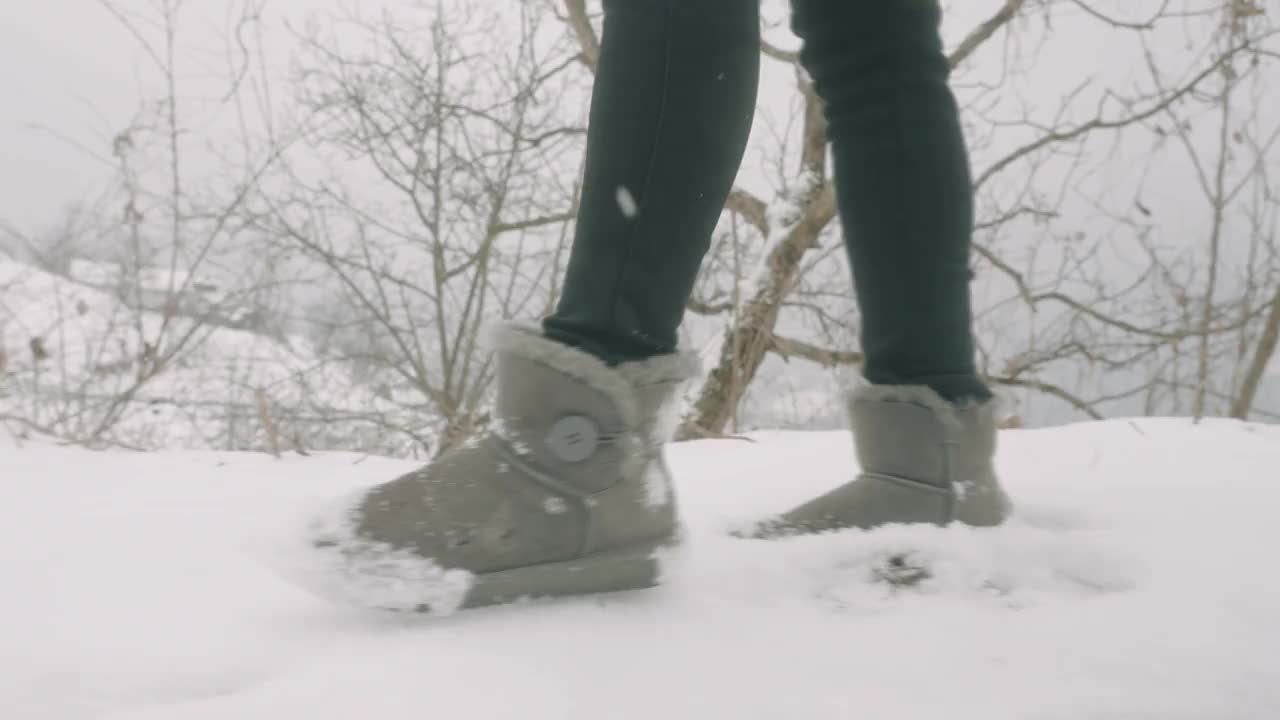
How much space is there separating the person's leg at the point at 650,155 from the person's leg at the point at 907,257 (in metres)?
0.16

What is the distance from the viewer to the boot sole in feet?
2.04

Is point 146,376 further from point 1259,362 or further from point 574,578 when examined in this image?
point 1259,362

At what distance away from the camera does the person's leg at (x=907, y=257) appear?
0.76m

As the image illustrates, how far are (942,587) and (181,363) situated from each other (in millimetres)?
2968

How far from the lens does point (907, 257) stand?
2.52ft

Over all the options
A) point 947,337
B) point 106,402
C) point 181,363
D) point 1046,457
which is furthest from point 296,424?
point 947,337

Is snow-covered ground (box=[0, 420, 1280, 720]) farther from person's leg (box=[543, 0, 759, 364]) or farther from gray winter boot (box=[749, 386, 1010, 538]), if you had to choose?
person's leg (box=[543, 0, 759, 364])

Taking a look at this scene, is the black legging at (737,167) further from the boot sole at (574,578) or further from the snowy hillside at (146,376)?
the snowy hillside at (146,376)

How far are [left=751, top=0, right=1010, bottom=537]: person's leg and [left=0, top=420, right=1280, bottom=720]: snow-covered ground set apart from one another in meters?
Answer: 0.06

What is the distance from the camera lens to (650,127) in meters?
0.65

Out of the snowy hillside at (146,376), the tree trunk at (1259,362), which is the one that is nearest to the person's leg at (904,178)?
the snowy hillside at (146,376)

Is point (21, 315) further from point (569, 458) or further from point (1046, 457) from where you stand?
point (1046, 457)

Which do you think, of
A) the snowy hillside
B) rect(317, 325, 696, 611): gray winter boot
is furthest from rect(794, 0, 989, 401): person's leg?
the snowy hillside

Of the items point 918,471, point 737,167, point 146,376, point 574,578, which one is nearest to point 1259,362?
point 918,471
